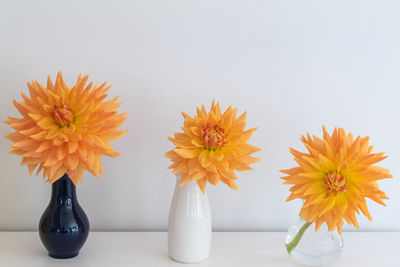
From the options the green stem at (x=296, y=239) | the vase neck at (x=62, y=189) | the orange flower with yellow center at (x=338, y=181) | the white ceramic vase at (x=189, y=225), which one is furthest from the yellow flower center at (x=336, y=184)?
the vase neck at (x=62, y=189)

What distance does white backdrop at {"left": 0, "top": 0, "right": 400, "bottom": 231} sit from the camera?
96 cm

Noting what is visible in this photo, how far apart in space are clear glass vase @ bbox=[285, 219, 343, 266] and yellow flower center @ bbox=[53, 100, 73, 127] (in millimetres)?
525

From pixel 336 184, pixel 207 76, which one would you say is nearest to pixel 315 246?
pixel 336 184

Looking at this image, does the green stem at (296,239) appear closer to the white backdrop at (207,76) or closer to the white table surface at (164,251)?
the white table surface at (164,251)

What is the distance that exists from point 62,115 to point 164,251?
0.37 meters

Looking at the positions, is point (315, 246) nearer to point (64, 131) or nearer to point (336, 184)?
point (336, 184)

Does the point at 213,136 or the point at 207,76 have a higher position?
the point at 207,76

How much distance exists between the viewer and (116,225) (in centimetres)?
101

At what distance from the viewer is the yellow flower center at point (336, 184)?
729mm

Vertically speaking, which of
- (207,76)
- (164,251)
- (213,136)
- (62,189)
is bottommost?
(164,251)

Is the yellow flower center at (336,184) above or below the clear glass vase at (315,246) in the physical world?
above

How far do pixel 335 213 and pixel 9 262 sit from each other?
65cm

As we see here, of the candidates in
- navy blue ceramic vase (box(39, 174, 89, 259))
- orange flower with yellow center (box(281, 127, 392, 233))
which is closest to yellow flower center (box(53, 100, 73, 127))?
navy blue ceramic vase (box(39, 174, 89, 259))

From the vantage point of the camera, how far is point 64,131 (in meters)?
0.74
